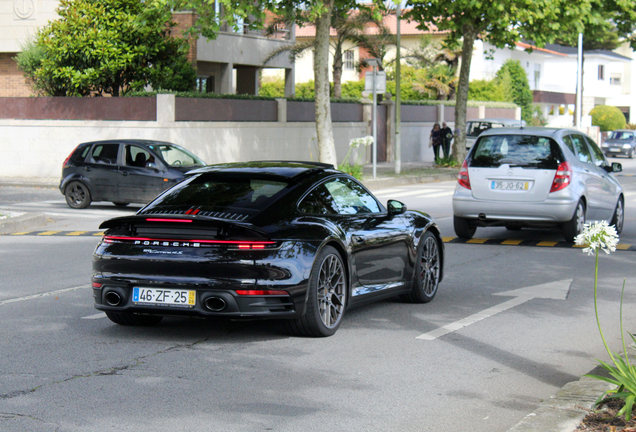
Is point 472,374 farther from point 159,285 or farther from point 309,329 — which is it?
point 159,285

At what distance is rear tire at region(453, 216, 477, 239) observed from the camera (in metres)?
13.7

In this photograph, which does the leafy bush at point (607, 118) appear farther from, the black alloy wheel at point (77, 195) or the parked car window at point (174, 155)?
the black alloy wheel at point (77, 195)

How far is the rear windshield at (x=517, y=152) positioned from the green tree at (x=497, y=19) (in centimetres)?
1678

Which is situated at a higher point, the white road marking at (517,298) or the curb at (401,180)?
the curb at (401,180)

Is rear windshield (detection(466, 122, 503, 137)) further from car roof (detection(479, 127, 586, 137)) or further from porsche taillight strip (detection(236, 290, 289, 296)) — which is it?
porsche taillight strip (detection(236, 290, 289, 296))

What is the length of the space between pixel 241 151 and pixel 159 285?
71.0ft

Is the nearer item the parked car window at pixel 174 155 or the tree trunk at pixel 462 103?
the parked car window at pixel 174 155

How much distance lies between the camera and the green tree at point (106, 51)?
87.5ft

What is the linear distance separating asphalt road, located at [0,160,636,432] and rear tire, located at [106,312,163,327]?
7 centimetres

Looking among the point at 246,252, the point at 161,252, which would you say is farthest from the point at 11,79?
the point at 246,252

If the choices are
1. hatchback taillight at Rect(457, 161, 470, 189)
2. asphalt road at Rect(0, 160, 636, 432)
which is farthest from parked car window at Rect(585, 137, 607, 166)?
asphalt road at Rect(0, 160, 636, 432)

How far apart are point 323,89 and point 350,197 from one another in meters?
18.1

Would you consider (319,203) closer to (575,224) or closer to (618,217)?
(575,224)

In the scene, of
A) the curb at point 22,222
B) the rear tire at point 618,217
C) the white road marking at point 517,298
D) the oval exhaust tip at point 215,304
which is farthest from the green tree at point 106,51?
the oval exhaust tip at point 215,304
